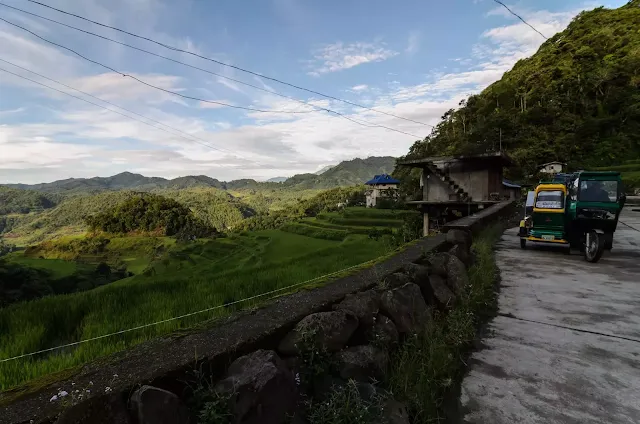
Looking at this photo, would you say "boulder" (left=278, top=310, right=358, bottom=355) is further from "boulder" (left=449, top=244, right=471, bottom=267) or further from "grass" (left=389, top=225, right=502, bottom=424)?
"boulder" (left=449, top=244, right=471, bottom=267)

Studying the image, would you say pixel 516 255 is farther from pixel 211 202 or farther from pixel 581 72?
pixel 211 202

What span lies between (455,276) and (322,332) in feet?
9.54

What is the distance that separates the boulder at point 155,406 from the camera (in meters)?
1.39

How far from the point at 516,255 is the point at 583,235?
1446 millimetres

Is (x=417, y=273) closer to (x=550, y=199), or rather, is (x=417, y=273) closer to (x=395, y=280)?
(x=395, y=280)

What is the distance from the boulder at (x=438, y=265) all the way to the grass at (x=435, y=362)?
1.36 ft

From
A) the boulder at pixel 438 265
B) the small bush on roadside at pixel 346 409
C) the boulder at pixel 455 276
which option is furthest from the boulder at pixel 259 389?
the boulder at pixel 455 276

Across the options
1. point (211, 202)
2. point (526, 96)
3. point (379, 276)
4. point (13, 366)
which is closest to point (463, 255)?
point (379, 276)

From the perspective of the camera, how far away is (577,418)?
232 centimetres

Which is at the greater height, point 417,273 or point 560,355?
point 417,273

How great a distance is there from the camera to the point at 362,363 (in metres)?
2.34

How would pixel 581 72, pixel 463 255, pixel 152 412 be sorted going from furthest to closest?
1. pixel 581 72
2. pixel 463 255
3. pixel 152 412

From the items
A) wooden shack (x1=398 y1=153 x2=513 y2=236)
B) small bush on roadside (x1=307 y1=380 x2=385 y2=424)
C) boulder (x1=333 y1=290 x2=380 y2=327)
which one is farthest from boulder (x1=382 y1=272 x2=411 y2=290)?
wooden shack (x1=398 y1=153 x2=513 y2=236)

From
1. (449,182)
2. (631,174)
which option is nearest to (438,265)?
(449,182)
